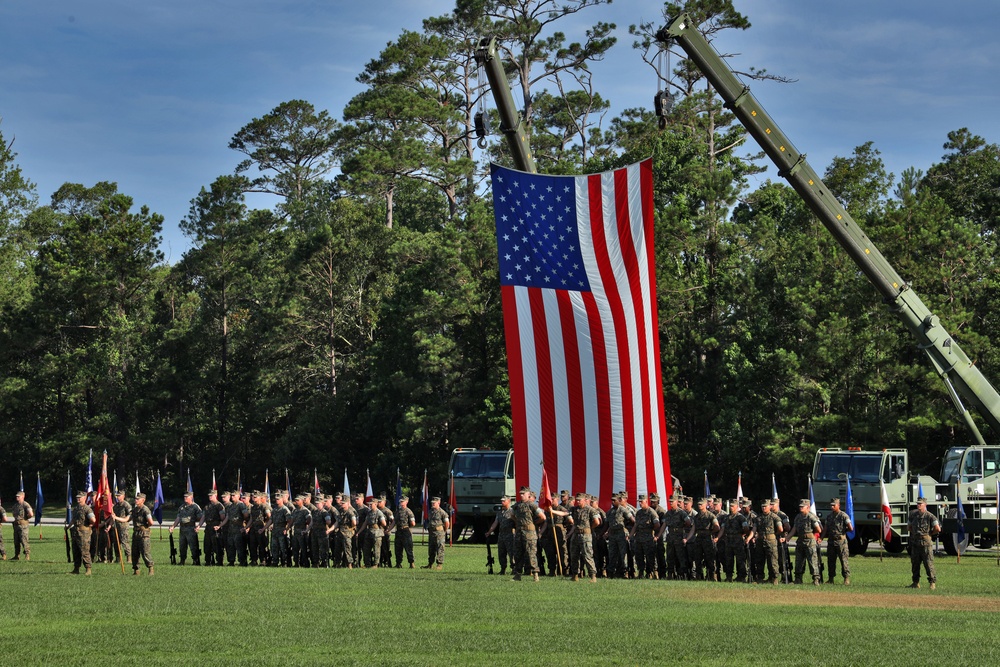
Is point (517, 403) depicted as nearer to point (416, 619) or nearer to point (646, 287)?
point (646, 287)

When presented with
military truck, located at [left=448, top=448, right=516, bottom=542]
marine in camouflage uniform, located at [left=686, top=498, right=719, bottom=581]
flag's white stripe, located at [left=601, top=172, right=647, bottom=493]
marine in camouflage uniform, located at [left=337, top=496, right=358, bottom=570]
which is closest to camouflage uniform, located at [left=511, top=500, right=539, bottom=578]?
flag's white stripe, located at [left=601, top=172, right=647, bottom=493]

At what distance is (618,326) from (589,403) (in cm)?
147

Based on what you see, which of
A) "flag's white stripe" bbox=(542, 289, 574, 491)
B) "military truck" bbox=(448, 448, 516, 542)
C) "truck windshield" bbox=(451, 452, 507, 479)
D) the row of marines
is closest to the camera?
the row of marines

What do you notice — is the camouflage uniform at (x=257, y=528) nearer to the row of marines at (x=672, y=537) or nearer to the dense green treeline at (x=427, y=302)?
the row of marines at (x=672, y=537)

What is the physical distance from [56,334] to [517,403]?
4477 cm

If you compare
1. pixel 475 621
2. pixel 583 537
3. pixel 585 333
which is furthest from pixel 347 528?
pixel 475 621

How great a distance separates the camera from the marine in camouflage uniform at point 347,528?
81.8 ft

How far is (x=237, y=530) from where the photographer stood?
85.9 feet

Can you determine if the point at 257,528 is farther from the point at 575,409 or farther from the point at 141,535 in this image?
the point at 575,409

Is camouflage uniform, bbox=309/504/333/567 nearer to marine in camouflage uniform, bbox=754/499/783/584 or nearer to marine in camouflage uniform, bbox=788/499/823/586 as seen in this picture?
marine in camouflage uniform, bbox=754/499/783/584

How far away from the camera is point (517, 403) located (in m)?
23.0

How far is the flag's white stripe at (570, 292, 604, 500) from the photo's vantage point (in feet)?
74.2

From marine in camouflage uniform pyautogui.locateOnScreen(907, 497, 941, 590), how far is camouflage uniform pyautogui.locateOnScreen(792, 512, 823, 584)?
5.08 feet

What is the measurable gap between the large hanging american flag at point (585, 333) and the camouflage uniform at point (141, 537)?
21.7 ft
